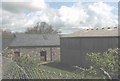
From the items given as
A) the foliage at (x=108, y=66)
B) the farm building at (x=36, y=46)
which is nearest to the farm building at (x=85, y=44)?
the farm building at (x=36, y=46)

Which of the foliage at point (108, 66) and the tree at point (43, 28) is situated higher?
the foliage at point (108, 66)

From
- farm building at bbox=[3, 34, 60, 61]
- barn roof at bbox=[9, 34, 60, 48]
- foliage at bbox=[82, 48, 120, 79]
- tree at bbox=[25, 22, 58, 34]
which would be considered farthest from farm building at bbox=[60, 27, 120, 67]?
tree at bbox=[25, 22, 58, 34]

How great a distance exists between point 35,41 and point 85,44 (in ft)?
48.5

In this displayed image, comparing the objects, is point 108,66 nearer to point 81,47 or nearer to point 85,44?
point 85,44

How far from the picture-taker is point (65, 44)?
114 ft

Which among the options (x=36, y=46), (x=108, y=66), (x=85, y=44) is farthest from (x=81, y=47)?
(x=108, y=66)

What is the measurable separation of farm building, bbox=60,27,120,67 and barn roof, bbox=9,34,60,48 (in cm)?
559

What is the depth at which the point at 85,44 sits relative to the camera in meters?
28.1

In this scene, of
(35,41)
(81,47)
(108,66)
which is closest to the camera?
(108,66)

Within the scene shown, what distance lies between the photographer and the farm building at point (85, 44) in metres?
24.4

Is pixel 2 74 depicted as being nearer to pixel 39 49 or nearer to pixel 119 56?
pixel 119 56

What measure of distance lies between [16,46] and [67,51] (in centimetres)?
952

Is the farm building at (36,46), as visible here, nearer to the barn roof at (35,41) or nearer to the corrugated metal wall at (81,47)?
the barn roof at (35,41)

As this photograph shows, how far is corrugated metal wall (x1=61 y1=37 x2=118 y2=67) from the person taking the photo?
24.5 meters
